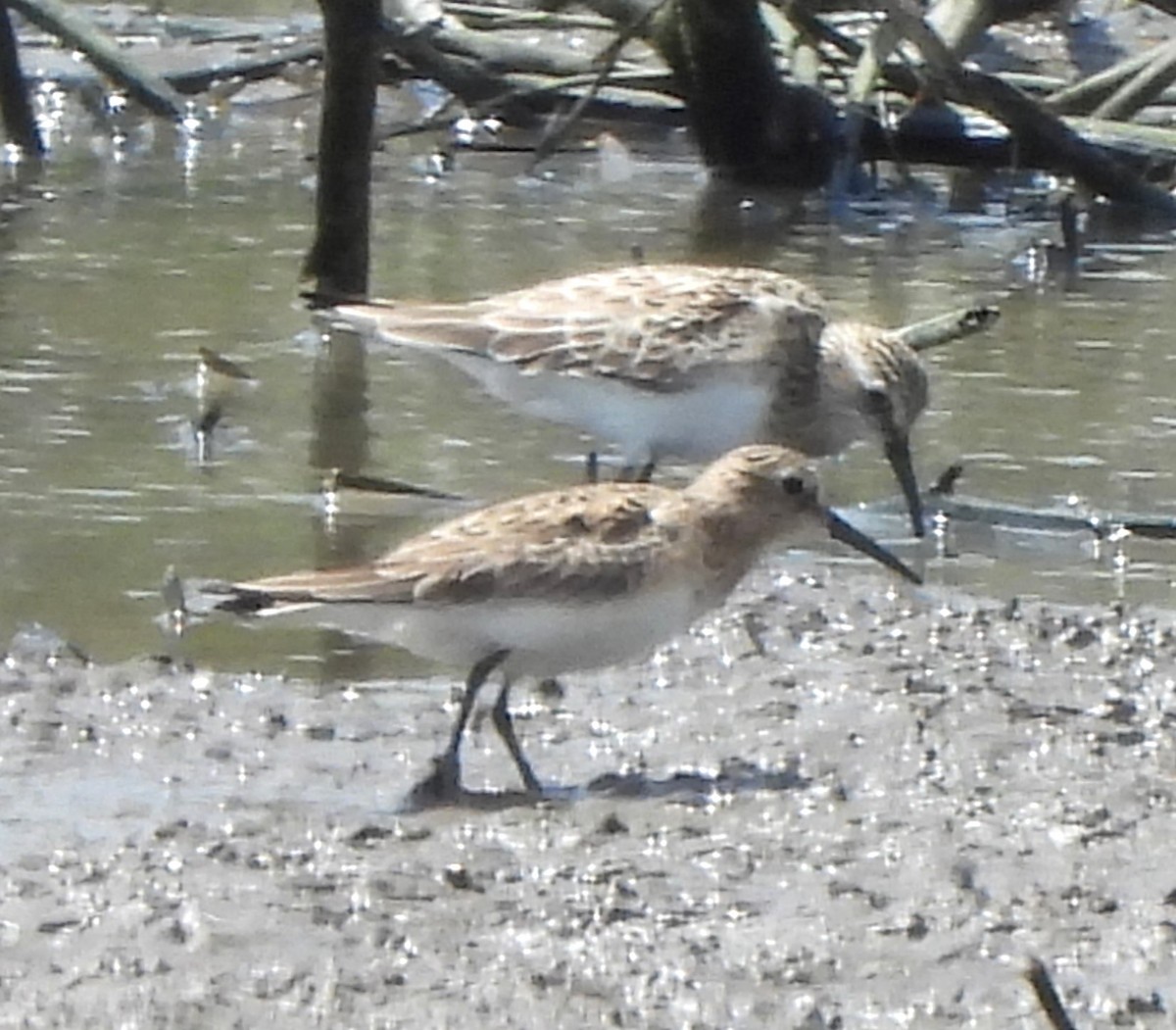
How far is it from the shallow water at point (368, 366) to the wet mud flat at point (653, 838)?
52cm

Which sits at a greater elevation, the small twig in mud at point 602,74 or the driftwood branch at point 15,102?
the small twig in mud at point 602,74

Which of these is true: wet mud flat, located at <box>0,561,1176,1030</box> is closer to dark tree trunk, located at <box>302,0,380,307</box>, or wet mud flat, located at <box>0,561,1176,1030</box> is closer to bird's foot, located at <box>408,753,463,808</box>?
bird's foot, located at <box>408,753,463,808</box>

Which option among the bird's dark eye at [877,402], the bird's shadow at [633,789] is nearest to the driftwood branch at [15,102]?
the bird's dark eye at [877,402]

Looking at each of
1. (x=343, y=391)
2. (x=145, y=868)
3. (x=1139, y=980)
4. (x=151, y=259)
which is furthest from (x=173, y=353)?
(x=1139, y=980)

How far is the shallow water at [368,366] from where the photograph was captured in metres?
7.19

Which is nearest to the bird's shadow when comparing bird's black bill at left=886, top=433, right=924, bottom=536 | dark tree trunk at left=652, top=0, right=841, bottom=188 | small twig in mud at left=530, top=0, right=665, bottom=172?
bird's black bill at left=886, top=433, right=924, bottom=536

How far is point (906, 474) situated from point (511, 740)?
7.32ft

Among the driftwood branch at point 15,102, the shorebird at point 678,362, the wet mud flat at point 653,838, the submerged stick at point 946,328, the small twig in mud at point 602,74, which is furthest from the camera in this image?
the driftwood branch at point 15,102

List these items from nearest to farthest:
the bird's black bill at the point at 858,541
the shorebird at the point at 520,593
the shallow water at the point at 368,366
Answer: the shorebird at the point at 520,593, the bird's black bill at the point at 858,541, the shallow water at the point at 368,366

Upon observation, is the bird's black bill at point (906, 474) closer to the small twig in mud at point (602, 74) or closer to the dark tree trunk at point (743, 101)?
the small twig in mud at point (602, 74)

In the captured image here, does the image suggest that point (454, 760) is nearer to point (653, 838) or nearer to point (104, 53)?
point (653, 838)

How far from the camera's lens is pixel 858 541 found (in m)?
6.29

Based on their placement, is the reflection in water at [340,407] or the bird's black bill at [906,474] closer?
the bird's black bill at [906,474]

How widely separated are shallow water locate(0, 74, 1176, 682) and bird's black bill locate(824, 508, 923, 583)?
22.8 inches
